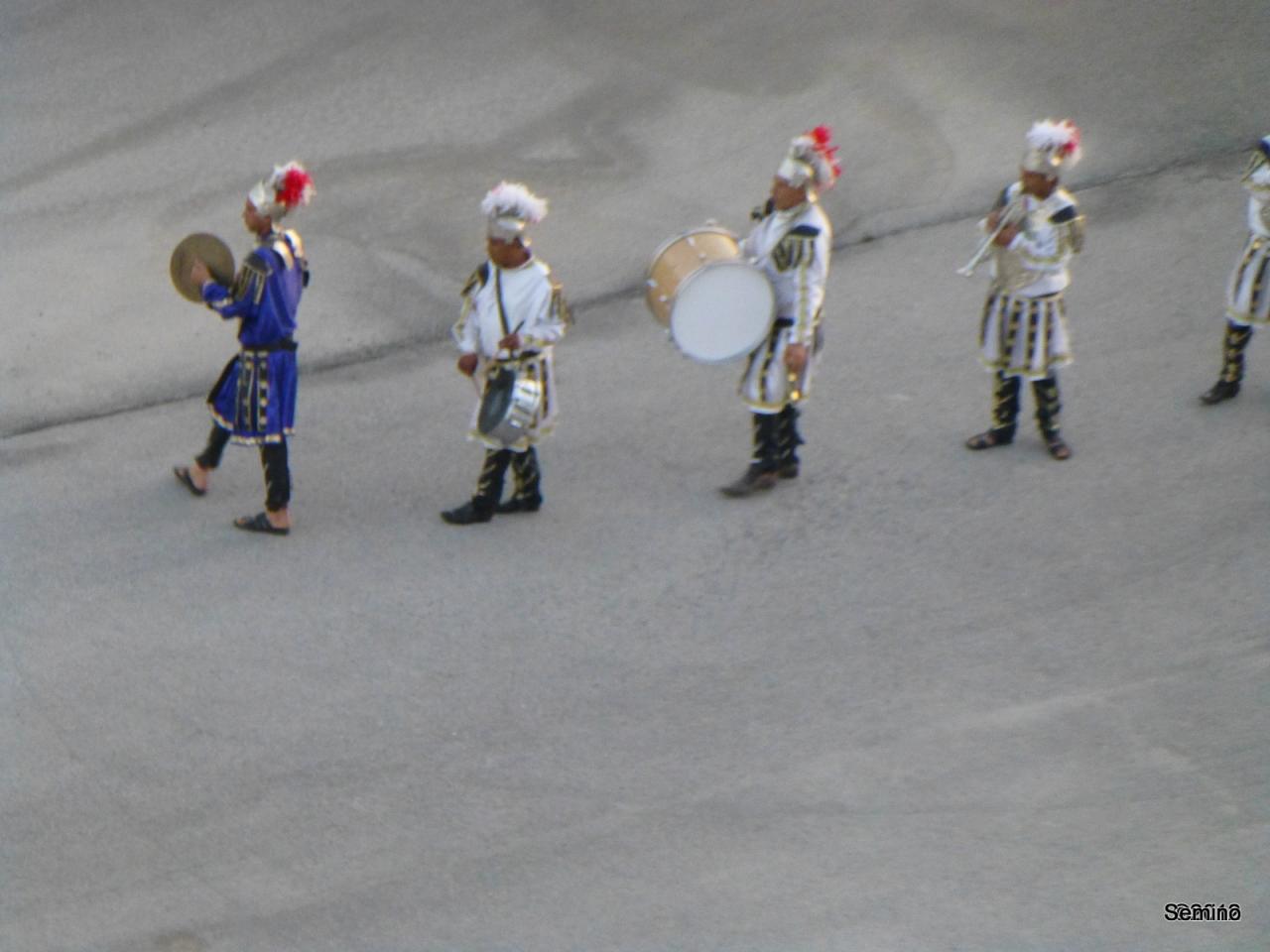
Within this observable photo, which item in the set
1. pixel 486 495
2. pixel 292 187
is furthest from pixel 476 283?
pixel 486 495

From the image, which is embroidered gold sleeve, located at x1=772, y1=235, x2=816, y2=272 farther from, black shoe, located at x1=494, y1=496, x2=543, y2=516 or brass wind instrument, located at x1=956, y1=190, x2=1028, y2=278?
black shoe, located at x1=494, y1=496, x2=543, y2=516

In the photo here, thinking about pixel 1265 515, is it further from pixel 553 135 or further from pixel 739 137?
pixel 553 135

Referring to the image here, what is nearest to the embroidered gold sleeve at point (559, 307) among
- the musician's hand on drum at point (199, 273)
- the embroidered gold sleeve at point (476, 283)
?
the embroidered gold sleeve at point (476, 283)

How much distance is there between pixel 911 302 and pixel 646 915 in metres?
5.13

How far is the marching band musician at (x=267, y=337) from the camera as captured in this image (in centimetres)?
773

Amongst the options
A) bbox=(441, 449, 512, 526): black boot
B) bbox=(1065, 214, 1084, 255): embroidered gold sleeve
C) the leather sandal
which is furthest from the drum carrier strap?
bbox=(1065, 214, 1084, 255): embroidered gold sleeve

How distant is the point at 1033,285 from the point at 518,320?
8.50 feet

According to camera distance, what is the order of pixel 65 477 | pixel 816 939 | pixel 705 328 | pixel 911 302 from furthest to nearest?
pixel 911 302 → pixel 65 477 → pixel 705 328 → pixel 816 939

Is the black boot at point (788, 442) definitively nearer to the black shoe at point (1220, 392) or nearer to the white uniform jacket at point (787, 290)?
the white uniform jacket at point (787, 290)

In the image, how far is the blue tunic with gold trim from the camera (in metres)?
7.77

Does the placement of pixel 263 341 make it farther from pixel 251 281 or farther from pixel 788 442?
pixel 788 442

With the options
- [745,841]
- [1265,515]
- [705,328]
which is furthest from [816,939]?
[1265,515]

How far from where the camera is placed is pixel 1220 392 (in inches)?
359

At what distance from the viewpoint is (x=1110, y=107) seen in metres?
12.0
